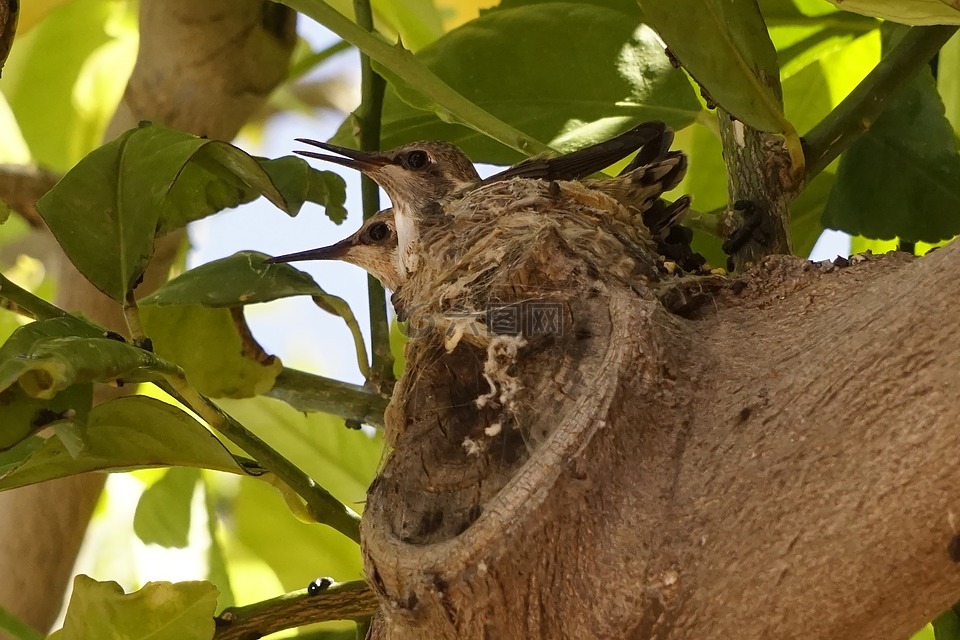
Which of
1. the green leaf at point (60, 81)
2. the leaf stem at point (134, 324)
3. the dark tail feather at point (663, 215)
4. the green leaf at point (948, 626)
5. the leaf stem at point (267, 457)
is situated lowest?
the green leaf at point (948, 626)

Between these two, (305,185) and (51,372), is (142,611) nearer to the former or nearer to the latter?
(51,372)

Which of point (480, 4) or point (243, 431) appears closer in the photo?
point (243, 431)

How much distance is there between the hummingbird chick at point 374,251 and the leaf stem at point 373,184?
9 centimetres

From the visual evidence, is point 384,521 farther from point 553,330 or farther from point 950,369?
point 950,369

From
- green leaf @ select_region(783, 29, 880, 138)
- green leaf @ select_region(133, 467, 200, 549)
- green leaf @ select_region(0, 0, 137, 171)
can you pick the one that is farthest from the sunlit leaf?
green leaf @ select_region(783, 29, 880, 138)

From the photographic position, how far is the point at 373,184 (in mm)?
1250

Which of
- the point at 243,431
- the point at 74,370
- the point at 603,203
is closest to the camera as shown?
the point at 74,370

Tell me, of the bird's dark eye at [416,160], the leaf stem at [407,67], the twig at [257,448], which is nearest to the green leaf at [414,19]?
the bird's dark eye at [416,160]

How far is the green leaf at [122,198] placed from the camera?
2.78 feet

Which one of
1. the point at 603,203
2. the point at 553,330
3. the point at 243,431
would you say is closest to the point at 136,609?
the point at 243,431

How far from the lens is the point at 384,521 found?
65cm

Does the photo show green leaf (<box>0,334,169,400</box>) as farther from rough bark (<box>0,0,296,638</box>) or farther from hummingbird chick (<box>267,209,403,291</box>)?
rough bark (<box>0,0,296,638</box>)

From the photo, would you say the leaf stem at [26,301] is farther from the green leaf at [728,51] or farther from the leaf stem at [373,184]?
the green leaf at [728,51]

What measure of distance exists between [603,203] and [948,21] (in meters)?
0.41
